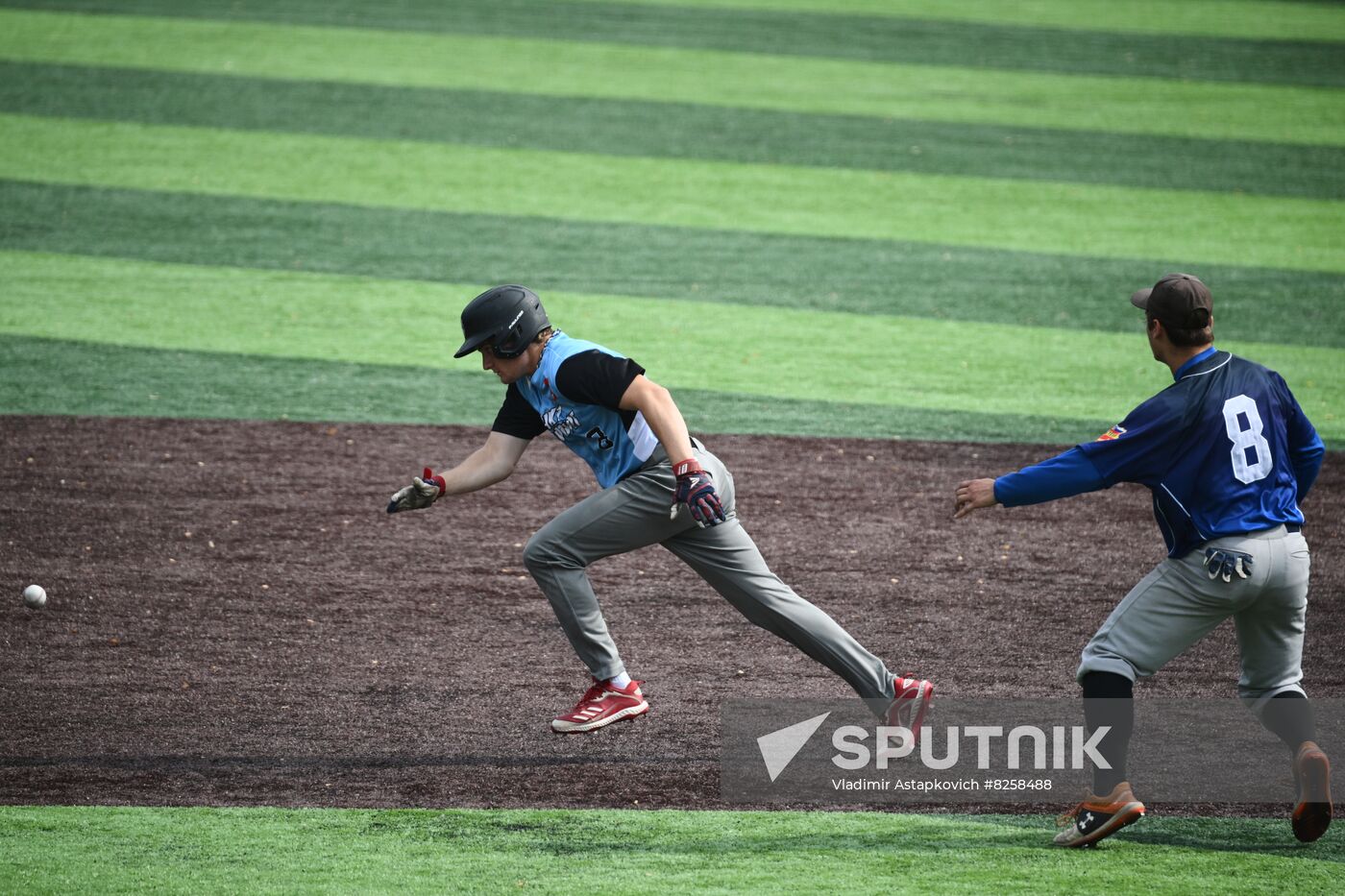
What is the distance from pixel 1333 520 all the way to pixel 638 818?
517 cm

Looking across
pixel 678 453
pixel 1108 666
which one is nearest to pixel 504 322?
pixel 678 453

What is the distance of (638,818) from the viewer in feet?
16.4

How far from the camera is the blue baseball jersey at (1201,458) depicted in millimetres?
4570

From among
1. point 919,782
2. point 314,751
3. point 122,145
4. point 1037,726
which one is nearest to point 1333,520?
point 1037,726

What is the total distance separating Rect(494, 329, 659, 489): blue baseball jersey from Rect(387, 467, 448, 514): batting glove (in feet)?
1.43

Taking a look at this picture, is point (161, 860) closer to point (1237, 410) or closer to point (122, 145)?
point (1237, 410)

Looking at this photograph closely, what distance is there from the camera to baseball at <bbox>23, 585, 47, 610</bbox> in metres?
6.91

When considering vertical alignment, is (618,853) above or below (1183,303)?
below

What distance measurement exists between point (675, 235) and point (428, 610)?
27.3 ft

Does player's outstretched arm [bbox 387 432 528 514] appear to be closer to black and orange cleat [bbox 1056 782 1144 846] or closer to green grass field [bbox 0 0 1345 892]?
green grass field [bbox 0 0 1345 892]

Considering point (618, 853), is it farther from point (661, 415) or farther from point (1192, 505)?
point (1192, 505)

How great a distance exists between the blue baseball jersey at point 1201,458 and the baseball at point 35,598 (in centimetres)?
441

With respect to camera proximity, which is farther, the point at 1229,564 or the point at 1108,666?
the point at 1108,666

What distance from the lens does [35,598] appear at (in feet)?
22.7
